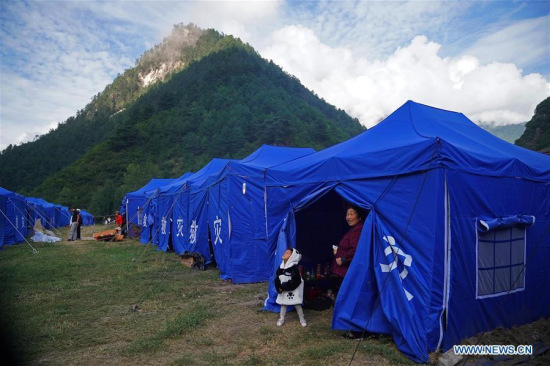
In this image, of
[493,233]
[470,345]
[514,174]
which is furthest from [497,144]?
[470,345]

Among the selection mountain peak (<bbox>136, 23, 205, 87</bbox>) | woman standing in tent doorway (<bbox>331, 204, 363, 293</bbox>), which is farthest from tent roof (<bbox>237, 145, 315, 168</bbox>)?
mountain peak (<bbox>136, 23, 205, 87</bbox>)

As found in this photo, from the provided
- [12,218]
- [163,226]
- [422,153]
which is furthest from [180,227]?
[422,153]

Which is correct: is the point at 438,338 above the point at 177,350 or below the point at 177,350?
above

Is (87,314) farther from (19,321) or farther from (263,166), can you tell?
(263,166)

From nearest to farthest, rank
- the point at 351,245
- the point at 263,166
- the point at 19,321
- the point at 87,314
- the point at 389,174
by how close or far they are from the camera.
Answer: the point at 389,174, the point at 351,245, the point at 19,321, the point at 87,314, the point at 263,166

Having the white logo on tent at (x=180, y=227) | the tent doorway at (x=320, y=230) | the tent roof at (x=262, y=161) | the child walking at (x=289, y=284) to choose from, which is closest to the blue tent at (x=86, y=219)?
the white logo on tent at (x=180, y=227)

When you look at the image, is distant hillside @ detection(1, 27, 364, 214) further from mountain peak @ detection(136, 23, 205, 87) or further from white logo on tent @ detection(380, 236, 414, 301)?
white logo on tent @ detection(380, 236, 414, 301)

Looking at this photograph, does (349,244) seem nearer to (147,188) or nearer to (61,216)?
(147,188)

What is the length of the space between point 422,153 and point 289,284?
2556 mm

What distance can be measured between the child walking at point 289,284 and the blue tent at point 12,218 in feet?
48.7

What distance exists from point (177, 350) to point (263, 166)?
14.6 feet

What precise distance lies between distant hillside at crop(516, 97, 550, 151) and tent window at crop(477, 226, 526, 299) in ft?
102

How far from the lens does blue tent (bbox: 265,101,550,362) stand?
4051 mm

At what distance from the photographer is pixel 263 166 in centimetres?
800
